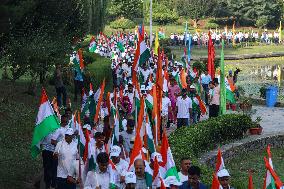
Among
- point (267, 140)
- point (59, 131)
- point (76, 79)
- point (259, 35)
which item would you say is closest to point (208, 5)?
point (259, 35)

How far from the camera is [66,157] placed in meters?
11.4

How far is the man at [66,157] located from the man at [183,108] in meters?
7.31

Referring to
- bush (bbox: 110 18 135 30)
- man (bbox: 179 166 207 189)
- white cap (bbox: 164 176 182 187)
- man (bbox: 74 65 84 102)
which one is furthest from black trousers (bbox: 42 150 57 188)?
bush (bbox: 110 18 135 30)

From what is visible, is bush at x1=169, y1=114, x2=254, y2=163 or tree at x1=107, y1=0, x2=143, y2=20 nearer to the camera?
bush at x1=169, y1=114, x2=254, y2=163

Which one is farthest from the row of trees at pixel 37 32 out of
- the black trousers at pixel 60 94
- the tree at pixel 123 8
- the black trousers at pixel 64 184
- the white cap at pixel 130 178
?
the tree at pixel 123 8

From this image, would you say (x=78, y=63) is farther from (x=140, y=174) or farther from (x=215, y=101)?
(x=140, y=174)

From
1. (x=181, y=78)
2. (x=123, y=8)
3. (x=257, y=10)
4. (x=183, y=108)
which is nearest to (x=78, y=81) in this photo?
(x=181, y=78)

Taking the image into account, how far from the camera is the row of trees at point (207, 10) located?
78000mm

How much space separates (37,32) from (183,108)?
7.30 m

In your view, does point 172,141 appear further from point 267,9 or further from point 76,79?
point 267,9

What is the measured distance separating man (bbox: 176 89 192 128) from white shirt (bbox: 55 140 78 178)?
7309mm

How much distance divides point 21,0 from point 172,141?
6.81 m

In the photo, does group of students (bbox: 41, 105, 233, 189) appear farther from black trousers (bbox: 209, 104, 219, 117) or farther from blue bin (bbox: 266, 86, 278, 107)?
blue bin (bbox: 266, 86, 278, 107)

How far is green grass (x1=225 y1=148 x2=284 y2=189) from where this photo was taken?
54.6ft
